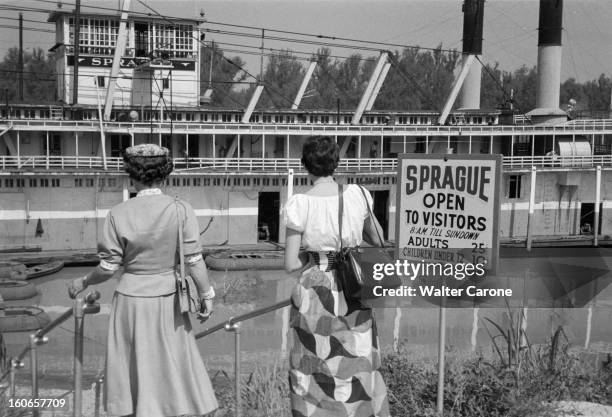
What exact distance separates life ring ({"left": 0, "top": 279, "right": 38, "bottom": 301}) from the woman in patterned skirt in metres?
16.2

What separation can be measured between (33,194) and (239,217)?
6.69m

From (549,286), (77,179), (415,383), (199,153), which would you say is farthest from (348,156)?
(415,383)

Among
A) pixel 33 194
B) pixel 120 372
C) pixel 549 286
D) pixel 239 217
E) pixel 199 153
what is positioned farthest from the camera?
pixel 199 153

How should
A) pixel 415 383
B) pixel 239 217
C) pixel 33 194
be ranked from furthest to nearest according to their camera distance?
pixel 239 217, pixel 33 194, pixel 415 383

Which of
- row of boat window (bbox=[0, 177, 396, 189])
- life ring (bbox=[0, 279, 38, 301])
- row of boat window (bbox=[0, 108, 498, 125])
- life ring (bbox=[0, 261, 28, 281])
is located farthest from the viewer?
row of boat window (bbox=[0, 108, 498, 125])

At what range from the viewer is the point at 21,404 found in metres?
4.61

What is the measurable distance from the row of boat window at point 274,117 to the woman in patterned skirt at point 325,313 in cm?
2295

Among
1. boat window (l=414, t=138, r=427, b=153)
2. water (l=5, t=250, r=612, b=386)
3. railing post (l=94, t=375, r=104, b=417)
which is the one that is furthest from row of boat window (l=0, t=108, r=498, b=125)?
railing post (l=94, t=375, r=104, b=417)

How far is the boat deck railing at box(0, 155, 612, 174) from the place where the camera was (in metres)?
25.4

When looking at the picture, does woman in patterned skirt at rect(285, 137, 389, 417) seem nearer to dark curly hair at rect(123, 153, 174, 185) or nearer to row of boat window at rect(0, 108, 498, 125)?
dark curly hair at rect(123, 153, 174, 185)

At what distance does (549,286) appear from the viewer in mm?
8414

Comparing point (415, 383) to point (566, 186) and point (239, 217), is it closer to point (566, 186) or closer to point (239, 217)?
point (239, 217)

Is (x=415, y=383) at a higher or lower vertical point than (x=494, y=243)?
lower

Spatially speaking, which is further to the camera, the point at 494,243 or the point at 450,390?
the point at 450,390
